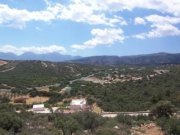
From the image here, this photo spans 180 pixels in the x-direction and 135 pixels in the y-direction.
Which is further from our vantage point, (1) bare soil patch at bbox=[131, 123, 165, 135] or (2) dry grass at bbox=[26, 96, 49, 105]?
(2) dry grass at bbox=[26, 96, 49, 105]

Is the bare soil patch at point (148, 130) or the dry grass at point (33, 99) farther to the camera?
the dry grass at point (33, 99)

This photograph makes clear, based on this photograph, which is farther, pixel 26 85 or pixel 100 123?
pixel 26 85

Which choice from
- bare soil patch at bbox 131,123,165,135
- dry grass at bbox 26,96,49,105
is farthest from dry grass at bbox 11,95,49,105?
bare soil patch at bbox 131,123,165,135

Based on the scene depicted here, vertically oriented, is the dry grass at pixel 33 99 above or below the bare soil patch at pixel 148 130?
below

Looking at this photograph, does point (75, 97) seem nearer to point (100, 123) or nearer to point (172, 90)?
point (172, 90)

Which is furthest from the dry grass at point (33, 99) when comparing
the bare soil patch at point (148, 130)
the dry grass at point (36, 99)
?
the bare soil patch at point (148, 130)

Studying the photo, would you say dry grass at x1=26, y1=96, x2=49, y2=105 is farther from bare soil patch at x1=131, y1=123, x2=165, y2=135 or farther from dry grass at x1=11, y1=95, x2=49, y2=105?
bare soil patch at x1=131, y1=123, x2=165, y2=135

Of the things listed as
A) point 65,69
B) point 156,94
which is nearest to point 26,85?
point 156,94

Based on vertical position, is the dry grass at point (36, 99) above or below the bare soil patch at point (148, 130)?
below

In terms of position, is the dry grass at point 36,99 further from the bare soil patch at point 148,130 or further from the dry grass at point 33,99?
the bare soil patch at point 148,130

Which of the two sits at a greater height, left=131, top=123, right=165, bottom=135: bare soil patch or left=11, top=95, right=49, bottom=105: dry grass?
left=131, top=123, right=165, bottom=135: bare soil patch

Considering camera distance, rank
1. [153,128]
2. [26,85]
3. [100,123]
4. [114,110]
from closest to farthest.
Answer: [100,123]
[153,128]
[114,110]
[26,85]
